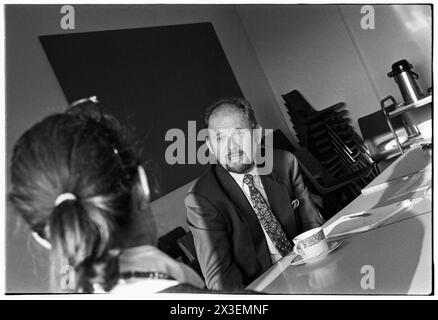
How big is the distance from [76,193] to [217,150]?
1.39m

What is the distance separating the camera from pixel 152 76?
2.94 metres

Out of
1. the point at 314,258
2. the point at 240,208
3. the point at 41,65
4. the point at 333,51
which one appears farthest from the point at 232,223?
the point at 333,51

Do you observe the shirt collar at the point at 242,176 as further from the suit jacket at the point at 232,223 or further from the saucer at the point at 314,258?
the saucer at the point at 314,258

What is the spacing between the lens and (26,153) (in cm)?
133

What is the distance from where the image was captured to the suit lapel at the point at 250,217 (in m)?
2.44

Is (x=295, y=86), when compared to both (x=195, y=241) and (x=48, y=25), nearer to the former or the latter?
(x=195, y=241)

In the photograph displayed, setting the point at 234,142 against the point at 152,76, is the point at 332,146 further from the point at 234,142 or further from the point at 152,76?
the point at 152,76

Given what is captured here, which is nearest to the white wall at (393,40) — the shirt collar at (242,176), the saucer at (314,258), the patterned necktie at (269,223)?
the shirt collar at (242,176)

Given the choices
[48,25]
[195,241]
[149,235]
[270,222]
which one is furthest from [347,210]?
[48,25]

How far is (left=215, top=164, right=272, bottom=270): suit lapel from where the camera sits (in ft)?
8.00

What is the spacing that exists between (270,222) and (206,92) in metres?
0.79

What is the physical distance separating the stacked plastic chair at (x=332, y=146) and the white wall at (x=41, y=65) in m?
0.39

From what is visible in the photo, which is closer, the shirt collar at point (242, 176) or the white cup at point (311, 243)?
the white cup at point (311, 243)

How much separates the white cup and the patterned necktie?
2.22 feet
